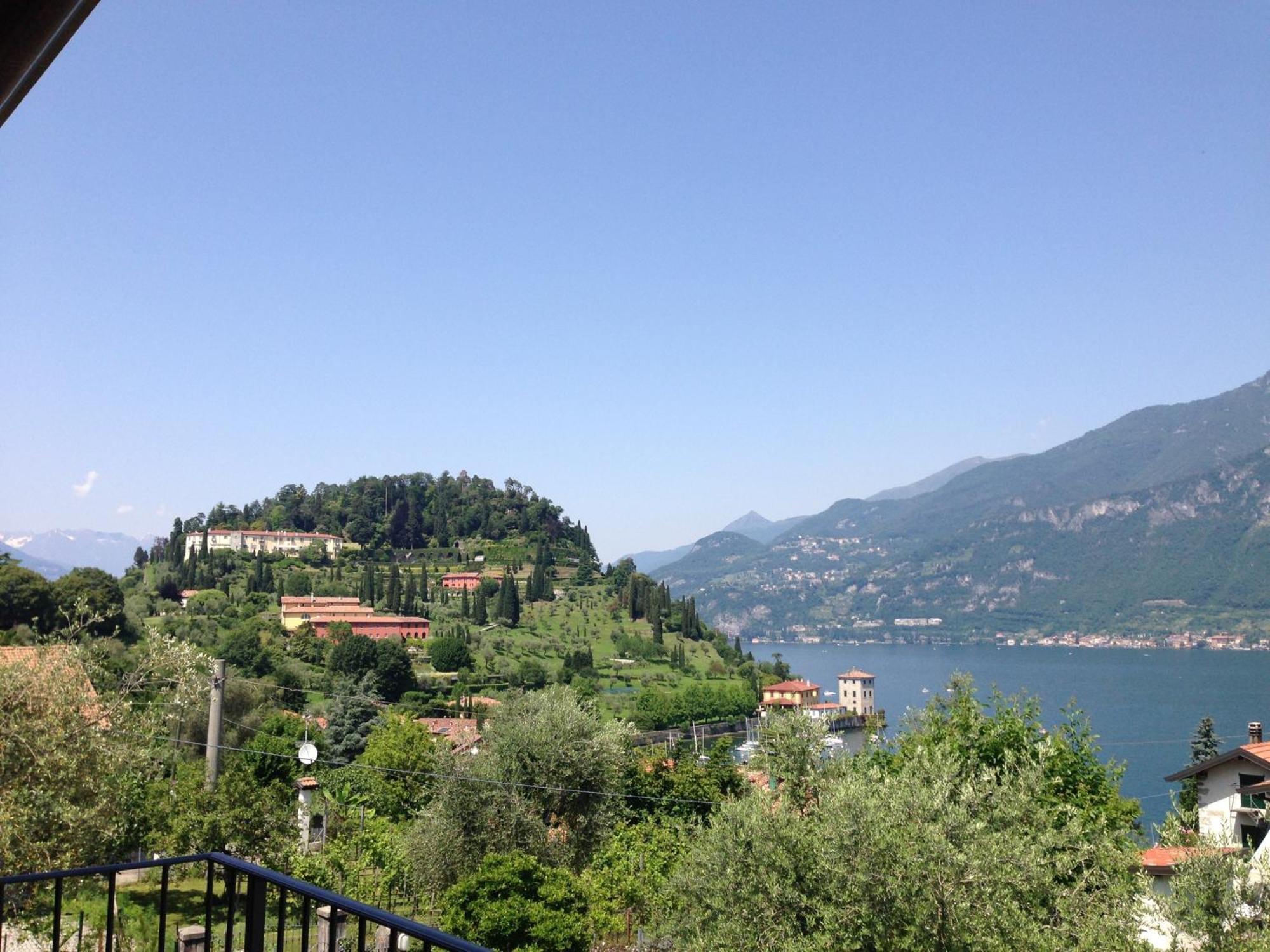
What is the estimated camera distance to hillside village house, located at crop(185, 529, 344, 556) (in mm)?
127875

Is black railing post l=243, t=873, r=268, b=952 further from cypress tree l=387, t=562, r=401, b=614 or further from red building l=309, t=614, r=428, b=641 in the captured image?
cypress tree l=387, t=562, r=401, b=614

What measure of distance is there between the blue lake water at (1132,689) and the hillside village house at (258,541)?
262ft

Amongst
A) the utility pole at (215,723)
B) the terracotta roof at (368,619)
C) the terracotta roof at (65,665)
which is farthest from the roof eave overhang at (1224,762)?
the terracotta roof at (368,619)

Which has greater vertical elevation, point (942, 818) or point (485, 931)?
point (942, 818)

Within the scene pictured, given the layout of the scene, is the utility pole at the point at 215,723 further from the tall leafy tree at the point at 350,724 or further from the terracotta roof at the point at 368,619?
the terracotta roof at the point at 368,619

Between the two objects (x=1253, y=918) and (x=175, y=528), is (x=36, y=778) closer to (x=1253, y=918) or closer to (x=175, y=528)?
(x=1253, y=918)

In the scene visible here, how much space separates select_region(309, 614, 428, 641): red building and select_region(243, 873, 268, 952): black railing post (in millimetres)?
90022

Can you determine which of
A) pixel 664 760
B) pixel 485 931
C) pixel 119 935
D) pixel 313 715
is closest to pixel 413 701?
pixel 313 715

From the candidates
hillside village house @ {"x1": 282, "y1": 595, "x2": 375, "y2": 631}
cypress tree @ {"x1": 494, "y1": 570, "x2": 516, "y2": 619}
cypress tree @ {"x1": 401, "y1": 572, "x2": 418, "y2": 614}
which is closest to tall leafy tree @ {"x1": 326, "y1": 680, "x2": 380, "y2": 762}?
hillside village house @ {"x1": 282, "y1": 595, "x2": 375, "y2": 631}

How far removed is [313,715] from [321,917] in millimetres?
47516

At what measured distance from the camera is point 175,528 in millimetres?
117750

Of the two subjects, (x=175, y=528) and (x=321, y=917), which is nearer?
(x=321, y=917)

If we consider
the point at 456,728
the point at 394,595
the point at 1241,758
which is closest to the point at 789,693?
the point at 394,595

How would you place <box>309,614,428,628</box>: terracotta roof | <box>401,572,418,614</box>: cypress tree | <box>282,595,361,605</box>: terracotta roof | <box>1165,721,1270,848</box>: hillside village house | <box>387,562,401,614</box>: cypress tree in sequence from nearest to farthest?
1. <box>1165,721,1270,848</box>: hillside village house
2. <box>309,614,428,628</box>: terracotta roof
3. <box>282,595,361,605</box>: terracotta roof
4. <box>387,562,401,614</box>: cypress tree
5. <box>401,572,418,614</box>: cypress tree
